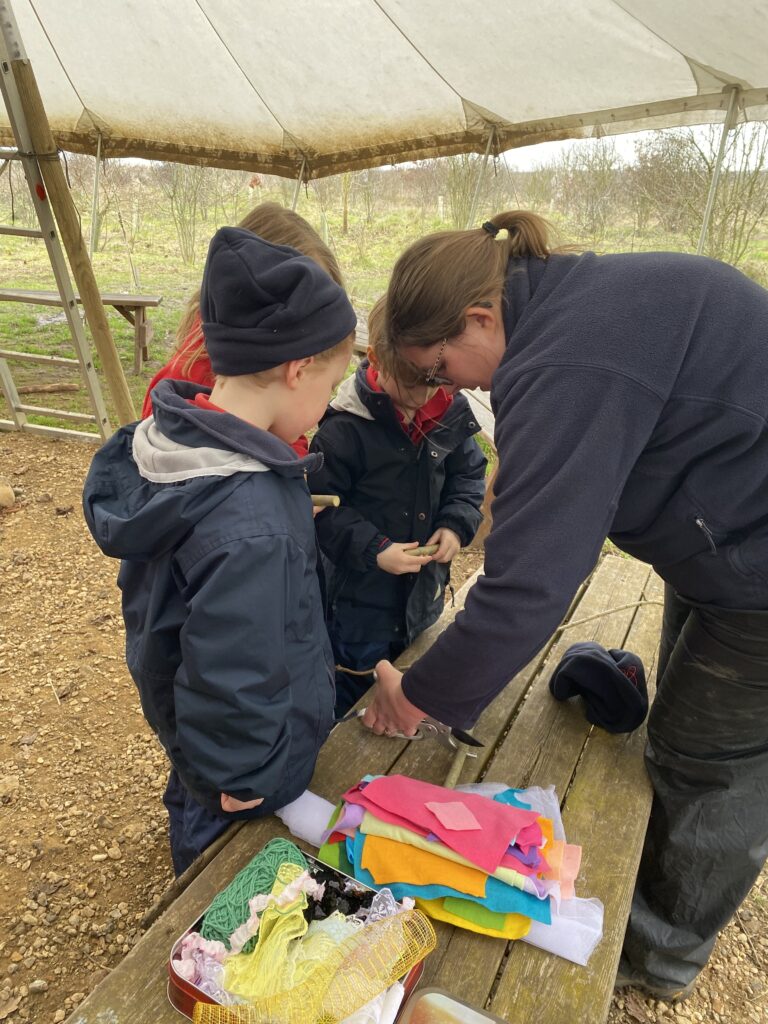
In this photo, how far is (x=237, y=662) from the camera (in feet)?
3.77

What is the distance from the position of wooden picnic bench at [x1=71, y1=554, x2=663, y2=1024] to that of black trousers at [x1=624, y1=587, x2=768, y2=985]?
0.42 ft

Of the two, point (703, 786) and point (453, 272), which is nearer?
point (453, 272)

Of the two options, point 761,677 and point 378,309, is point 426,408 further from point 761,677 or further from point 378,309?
point 761,677

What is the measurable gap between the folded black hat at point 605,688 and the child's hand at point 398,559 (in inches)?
21.0

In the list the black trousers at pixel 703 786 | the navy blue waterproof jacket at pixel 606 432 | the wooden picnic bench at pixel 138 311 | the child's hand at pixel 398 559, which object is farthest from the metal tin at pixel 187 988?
the wooden picnic bench at pixel 138 311

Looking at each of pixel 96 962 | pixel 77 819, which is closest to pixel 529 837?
pixel 96 962

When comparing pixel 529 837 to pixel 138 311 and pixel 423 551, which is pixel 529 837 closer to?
pixel 423 551

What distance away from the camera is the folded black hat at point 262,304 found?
1.19m

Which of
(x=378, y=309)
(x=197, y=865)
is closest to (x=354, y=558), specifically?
(x=378, y=309)

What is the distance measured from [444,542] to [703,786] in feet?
3.07

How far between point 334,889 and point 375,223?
14.2 meters

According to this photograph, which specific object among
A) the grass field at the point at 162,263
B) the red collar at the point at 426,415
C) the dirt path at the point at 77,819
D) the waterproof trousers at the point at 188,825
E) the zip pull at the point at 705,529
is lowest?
the grass field at the point at 162,263

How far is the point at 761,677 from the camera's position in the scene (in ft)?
5.11

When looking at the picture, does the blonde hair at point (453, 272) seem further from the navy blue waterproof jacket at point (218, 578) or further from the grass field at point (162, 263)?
the grass field at point (162, 263)
